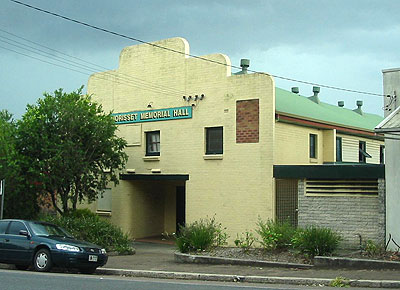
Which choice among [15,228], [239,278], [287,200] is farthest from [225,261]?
[15,228]

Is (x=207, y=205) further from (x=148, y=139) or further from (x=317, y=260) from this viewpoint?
(x=317, y=260)

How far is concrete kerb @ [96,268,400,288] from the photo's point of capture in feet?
39.0

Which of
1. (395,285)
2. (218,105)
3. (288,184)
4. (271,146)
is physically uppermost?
(218,105)

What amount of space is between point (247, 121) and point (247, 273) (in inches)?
310

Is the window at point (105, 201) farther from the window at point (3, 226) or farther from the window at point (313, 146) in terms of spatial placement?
the window at point (3, 226)

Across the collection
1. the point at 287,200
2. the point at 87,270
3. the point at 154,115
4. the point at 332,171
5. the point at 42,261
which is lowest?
the point at 87,270

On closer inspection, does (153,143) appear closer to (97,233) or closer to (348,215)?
(97,233)

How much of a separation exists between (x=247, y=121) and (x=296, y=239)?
617 cm

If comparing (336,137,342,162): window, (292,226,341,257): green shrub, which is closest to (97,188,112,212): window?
(336,137,342,162): window

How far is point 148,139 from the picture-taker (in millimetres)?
24219

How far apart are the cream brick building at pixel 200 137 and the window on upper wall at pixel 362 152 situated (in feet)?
2.55

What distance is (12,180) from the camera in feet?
69.5

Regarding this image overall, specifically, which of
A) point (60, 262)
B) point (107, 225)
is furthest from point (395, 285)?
point (107, 225)

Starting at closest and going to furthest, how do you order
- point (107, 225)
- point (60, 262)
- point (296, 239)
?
point (60, 262) → point (296, 239) → point (107, 225)
